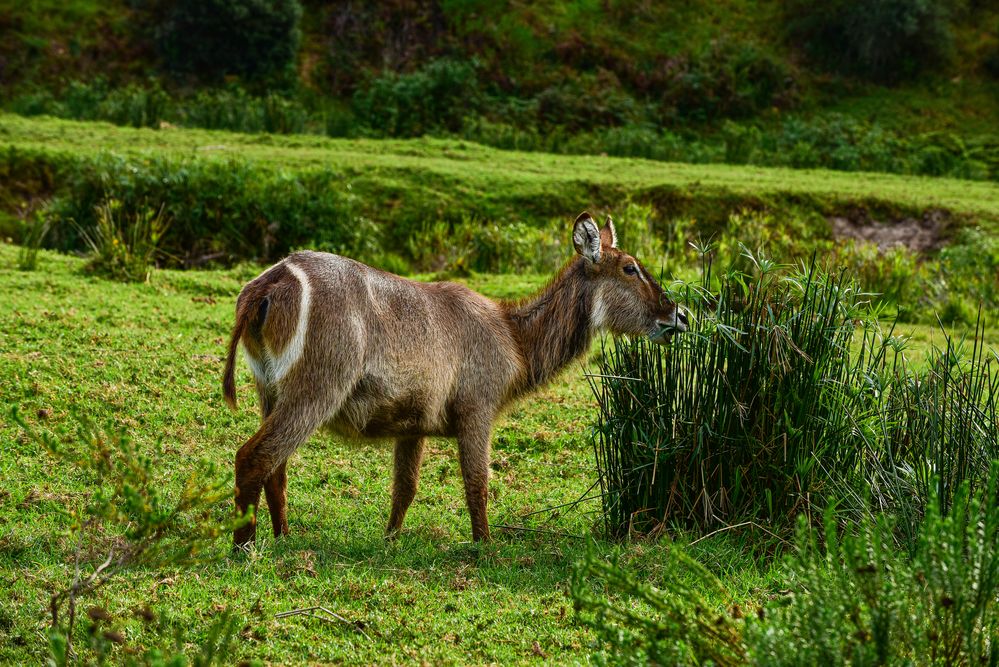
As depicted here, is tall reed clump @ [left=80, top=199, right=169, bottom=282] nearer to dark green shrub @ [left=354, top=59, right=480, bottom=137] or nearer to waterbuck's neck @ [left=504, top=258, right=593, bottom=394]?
waterbuck's neck @ [left=504, top=258, right=593, bottom=394]

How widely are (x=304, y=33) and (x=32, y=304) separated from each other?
59.2 feet

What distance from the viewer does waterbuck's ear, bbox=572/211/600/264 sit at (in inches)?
221

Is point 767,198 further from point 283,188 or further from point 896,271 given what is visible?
point 283,188

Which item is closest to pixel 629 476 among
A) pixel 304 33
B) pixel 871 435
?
pixel 871 435

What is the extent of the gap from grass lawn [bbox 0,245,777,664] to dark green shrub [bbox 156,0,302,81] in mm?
14127

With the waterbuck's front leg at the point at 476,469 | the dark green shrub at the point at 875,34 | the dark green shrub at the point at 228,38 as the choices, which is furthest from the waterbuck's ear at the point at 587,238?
the dark green shrub at the point at 875,34

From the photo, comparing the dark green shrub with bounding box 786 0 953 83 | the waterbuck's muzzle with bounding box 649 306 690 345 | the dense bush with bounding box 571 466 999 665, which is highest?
the dark green shrub with bounding box 786 0 953 83

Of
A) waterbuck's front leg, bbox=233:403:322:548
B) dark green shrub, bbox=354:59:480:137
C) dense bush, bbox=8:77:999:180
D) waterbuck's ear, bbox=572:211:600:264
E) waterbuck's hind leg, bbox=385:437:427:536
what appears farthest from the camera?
dark green shrub, bbox=354:59:480:137

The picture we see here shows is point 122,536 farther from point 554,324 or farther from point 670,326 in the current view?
point 670,326

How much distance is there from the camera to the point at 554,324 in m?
5.80

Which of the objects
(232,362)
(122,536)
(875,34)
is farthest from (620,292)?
(875,34)

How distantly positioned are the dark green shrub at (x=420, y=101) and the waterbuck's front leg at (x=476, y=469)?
1544 cm

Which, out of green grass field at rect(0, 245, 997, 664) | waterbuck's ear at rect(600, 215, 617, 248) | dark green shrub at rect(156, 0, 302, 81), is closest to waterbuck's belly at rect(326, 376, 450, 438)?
green grass field at rect(0, 245, 997, 664)

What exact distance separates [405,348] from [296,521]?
3.67 ft
